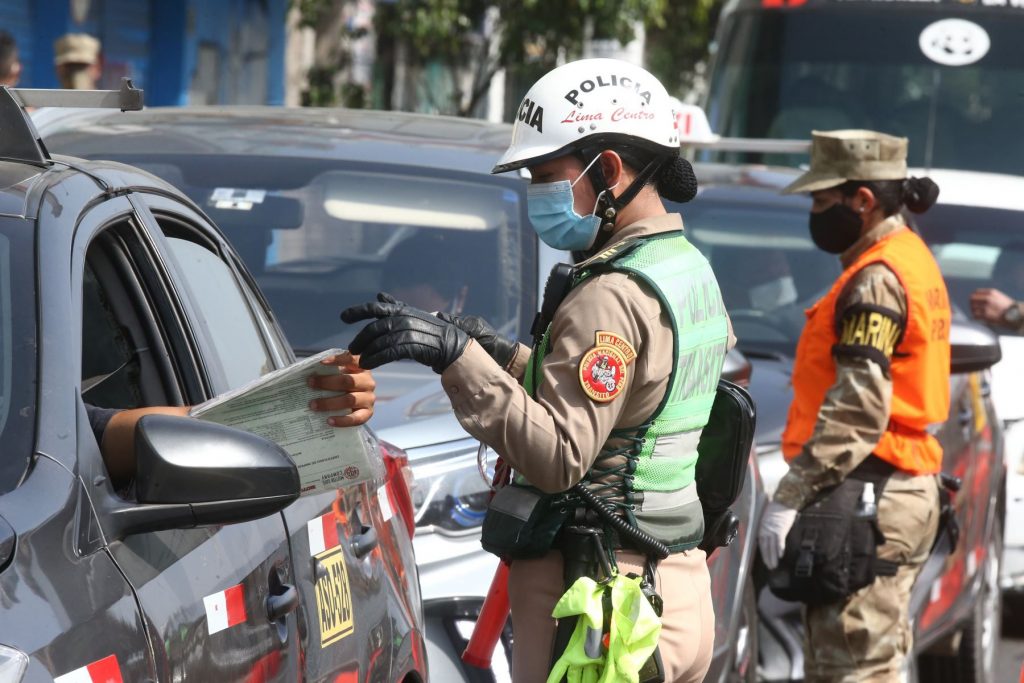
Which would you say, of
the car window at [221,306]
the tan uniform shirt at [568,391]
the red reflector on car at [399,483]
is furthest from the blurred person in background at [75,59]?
the tan uniform shirt at [568,391]

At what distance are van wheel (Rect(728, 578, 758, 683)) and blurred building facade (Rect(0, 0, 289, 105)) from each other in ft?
33.2

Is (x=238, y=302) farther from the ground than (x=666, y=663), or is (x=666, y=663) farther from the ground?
(x=238, y=302)

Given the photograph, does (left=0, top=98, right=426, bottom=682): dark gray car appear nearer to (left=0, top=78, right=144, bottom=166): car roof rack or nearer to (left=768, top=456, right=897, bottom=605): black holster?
(left=0, top=78, right=144, bottom=166): car roof rack

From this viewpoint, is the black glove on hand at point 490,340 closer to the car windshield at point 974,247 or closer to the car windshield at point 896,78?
the car windshield at point 974,247

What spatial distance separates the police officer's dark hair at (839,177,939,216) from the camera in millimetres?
5648

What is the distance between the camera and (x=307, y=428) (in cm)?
301

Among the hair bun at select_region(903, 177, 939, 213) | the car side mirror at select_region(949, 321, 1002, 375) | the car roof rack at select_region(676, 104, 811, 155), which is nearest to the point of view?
the hair bun at select_region(903, 177, 939, 213)

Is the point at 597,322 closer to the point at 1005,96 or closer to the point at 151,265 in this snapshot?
the point at 151,265

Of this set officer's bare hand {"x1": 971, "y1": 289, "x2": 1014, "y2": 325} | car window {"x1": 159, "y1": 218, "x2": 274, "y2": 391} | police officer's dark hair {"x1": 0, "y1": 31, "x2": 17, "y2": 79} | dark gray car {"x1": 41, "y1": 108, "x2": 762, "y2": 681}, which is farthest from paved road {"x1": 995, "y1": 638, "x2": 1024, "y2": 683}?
police officer's dark hair {"x1": 0, "y1": 31, "x2": 17, "y2": 79}

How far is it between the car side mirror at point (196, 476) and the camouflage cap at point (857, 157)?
130 inches

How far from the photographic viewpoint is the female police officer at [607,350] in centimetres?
314

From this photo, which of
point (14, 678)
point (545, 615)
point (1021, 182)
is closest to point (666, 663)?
point (545, 615)

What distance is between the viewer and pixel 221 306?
143 inches

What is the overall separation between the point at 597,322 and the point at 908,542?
2605mm
